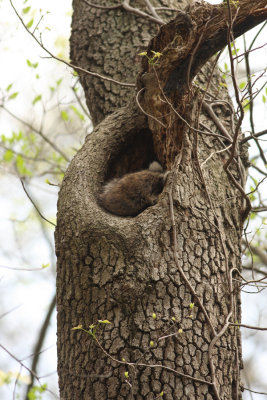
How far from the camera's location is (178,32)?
10.2ft

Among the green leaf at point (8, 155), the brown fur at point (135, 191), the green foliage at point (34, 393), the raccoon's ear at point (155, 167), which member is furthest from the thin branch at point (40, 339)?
the raccoon's ear at point (155, 167)

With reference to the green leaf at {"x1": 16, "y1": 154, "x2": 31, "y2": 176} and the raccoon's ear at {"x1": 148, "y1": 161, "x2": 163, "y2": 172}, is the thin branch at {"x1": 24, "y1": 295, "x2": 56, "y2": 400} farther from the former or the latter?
the raccoon's ear at {"x1": 148, "y1": 161, "x2": 163, "y2": 172}

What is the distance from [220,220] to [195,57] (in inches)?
44.3

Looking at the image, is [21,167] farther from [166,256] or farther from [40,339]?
[166,256]

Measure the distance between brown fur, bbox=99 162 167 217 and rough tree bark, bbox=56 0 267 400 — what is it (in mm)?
118

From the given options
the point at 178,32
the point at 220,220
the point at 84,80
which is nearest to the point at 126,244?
the point at 220,220

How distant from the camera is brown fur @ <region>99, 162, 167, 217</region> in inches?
147

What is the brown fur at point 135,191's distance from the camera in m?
3.73

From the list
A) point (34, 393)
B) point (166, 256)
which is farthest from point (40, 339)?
point (166, 256)

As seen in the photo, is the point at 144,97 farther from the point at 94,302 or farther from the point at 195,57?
the point at 94,302

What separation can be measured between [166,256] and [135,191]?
1.01 m

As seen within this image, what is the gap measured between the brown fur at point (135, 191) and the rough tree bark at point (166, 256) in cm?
12

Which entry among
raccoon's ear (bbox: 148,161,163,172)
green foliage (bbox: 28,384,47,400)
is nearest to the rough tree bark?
raccoon's ear (bbox: 148,161,163,172)

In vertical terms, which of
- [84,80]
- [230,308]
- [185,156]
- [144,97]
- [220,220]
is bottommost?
[230,308]
